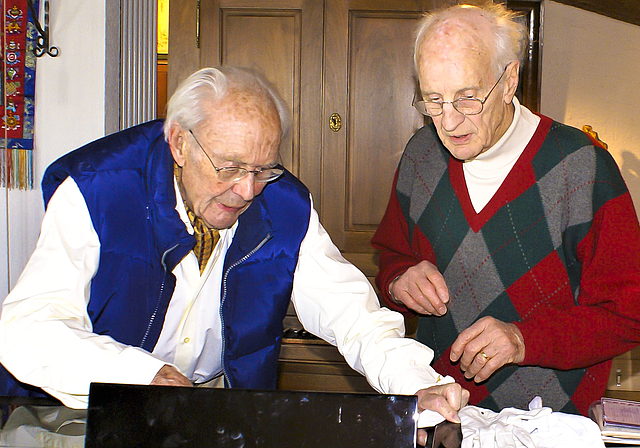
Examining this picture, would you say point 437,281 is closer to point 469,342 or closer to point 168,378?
point 469,342

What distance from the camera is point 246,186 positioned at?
4.56 feet

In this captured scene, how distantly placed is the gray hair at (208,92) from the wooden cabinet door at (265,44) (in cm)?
156

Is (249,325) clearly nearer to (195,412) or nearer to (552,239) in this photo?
A: (195,412)

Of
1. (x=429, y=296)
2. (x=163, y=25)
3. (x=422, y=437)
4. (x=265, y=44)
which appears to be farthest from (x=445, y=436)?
(x=163, y=25)

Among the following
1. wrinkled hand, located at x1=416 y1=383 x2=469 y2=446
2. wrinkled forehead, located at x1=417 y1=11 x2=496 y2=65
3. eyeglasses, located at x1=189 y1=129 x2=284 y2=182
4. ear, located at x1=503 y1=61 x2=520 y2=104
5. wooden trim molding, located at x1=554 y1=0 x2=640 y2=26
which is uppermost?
wooden trim molding, located at x1=554 y1=0 x2=640 y2=26

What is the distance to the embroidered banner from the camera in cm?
232

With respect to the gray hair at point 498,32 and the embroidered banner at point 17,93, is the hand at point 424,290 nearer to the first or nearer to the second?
the gray hair at point 498,32

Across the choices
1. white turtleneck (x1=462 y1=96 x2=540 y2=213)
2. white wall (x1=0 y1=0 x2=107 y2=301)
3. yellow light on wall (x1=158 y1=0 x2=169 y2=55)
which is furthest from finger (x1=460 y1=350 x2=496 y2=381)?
yellow light on wall (x1=158 y1=0 x2=169 y2=55)

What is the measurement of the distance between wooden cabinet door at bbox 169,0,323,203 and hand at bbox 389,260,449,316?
154 cm

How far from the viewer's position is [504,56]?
1452 millimetres

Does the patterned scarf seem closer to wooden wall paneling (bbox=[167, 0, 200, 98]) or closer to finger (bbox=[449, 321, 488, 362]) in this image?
finger (bbox=[449, 321, 488, 362])

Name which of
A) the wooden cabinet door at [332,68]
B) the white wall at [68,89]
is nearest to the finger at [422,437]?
the white wall at [68,89]

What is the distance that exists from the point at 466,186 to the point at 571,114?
7.91 feet

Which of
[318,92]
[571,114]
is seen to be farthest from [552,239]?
[571,114]
